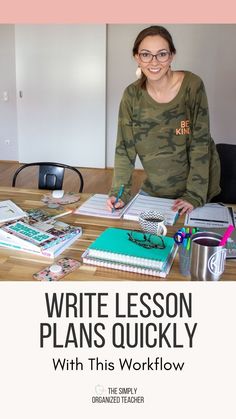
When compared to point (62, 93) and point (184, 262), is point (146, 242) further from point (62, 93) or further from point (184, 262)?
point (62, 93)

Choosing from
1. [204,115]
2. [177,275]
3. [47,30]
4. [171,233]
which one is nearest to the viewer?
[177,275]

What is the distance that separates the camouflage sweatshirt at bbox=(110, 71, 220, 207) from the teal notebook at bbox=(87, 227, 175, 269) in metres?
0.46

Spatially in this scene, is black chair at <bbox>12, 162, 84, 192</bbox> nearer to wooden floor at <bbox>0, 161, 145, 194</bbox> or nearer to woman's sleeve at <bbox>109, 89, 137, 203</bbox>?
woman's sleeve at <bbox>109, 89, 137, 203</bbox>

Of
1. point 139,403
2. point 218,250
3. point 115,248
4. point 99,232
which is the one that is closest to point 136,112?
point 99,232

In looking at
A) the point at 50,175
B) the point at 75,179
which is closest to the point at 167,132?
the point at 50,175

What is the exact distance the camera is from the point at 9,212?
165cm

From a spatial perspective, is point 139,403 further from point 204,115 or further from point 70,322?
point 204,115

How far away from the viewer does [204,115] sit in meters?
1.66

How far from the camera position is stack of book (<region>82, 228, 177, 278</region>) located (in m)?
1.20

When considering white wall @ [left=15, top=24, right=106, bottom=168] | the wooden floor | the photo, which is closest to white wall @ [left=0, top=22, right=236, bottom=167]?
white wall @ [left=15, top=24, right=106, bottom=168]

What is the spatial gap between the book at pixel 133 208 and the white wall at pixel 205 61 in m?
3.65

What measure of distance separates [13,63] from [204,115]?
176 inches

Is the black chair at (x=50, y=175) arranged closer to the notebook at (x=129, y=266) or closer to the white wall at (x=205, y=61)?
the notebook at (x=129, y=266)

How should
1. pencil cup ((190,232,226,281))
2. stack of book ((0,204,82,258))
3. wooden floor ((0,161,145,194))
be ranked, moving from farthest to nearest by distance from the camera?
wooden floor ((0,161,145,194))
stack of book ((0,204,82,258))
pencil cup ((190,232,226,281))
